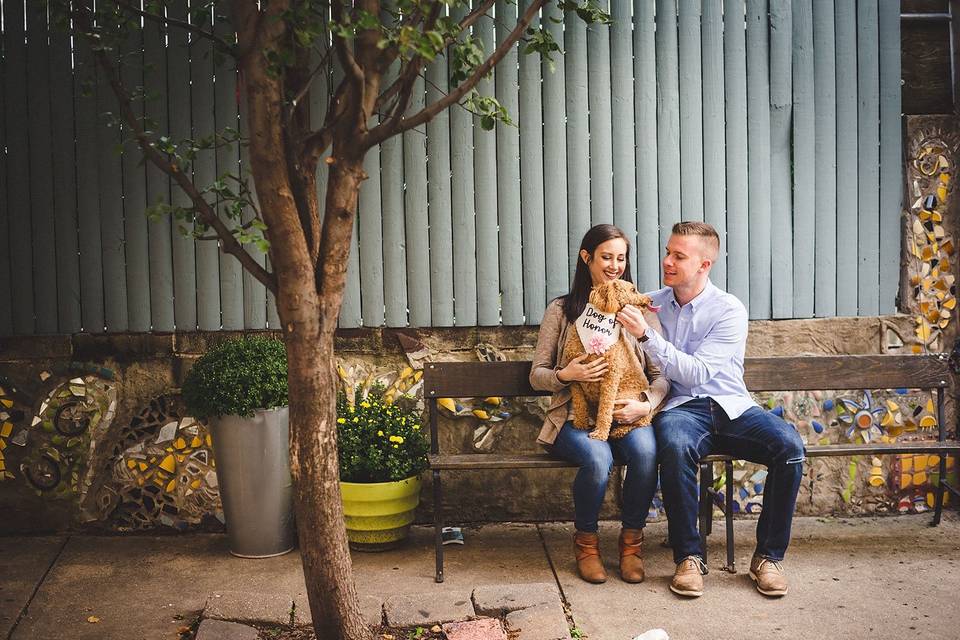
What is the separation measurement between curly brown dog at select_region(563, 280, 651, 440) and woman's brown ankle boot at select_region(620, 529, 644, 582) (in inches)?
19.9

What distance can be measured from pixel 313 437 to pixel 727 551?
96.1 inches

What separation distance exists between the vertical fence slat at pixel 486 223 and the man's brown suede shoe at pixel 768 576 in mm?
2016

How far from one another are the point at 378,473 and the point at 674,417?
164 centimetres

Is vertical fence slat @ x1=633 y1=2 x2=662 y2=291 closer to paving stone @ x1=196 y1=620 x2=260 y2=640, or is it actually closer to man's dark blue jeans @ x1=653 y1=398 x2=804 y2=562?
man's dark blue jeans @ x1=653 y1=398 x2=804 y2=562

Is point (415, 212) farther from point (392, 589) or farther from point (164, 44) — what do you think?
point (392, 589)

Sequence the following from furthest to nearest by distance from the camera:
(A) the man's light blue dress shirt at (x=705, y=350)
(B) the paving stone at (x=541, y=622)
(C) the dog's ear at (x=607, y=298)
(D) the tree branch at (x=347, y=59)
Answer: (A) the man's light blue dress shirt at (x=705, y=350), (C) the dog's ear at (x=607, y=298), (B) the paving stone at (x=541, y=622), (D) the tree branch at (x=347, y=59)

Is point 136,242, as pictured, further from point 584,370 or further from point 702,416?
point 702,416

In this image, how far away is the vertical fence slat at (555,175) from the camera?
5.32 meters

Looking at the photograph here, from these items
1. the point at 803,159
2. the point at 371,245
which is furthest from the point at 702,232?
the point at 371,245

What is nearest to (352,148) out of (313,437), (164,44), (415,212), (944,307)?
(313,437)

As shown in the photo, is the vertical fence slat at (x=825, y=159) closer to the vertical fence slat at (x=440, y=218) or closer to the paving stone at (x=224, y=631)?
the vertical fence slat at (x=440, y=218)

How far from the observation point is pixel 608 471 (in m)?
4.45

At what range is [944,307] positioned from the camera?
5.50 m

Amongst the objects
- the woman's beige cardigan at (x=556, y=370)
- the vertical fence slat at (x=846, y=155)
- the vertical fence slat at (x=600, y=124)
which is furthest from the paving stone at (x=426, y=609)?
the vertical fence slat at (x=846, y=155)
